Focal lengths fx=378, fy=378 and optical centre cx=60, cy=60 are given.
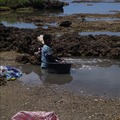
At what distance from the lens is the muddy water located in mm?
11477

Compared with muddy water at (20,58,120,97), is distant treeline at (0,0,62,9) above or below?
below

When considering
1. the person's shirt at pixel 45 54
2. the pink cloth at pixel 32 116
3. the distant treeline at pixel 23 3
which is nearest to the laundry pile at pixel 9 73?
the person's shirt at pixel 45 54

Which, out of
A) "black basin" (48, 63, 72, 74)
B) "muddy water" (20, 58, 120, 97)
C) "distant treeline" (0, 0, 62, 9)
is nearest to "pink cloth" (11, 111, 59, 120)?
"muddy water" (20, 58, 120, 97)

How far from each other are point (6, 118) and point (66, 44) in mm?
9532

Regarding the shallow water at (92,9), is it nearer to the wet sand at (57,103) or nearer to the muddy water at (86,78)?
the muddy water at (86,78)

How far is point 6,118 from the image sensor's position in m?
8.62

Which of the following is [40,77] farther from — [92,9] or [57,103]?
[92,9]

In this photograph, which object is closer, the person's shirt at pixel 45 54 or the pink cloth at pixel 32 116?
the pink cloth at pixel 32 116

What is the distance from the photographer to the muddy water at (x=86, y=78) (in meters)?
11.5

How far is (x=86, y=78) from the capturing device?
507 inches

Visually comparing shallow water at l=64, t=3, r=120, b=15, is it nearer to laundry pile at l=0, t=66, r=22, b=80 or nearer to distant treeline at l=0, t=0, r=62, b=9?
distant treeline at l=0, t=0, r=62, b=9

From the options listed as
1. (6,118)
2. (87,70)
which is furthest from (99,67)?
(6,118)

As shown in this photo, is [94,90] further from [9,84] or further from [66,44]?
[66,44]

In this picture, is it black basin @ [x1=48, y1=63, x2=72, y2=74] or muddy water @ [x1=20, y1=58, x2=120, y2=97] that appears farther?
black basin @ [x1=48, y1=63, x2=72, y2=74]
